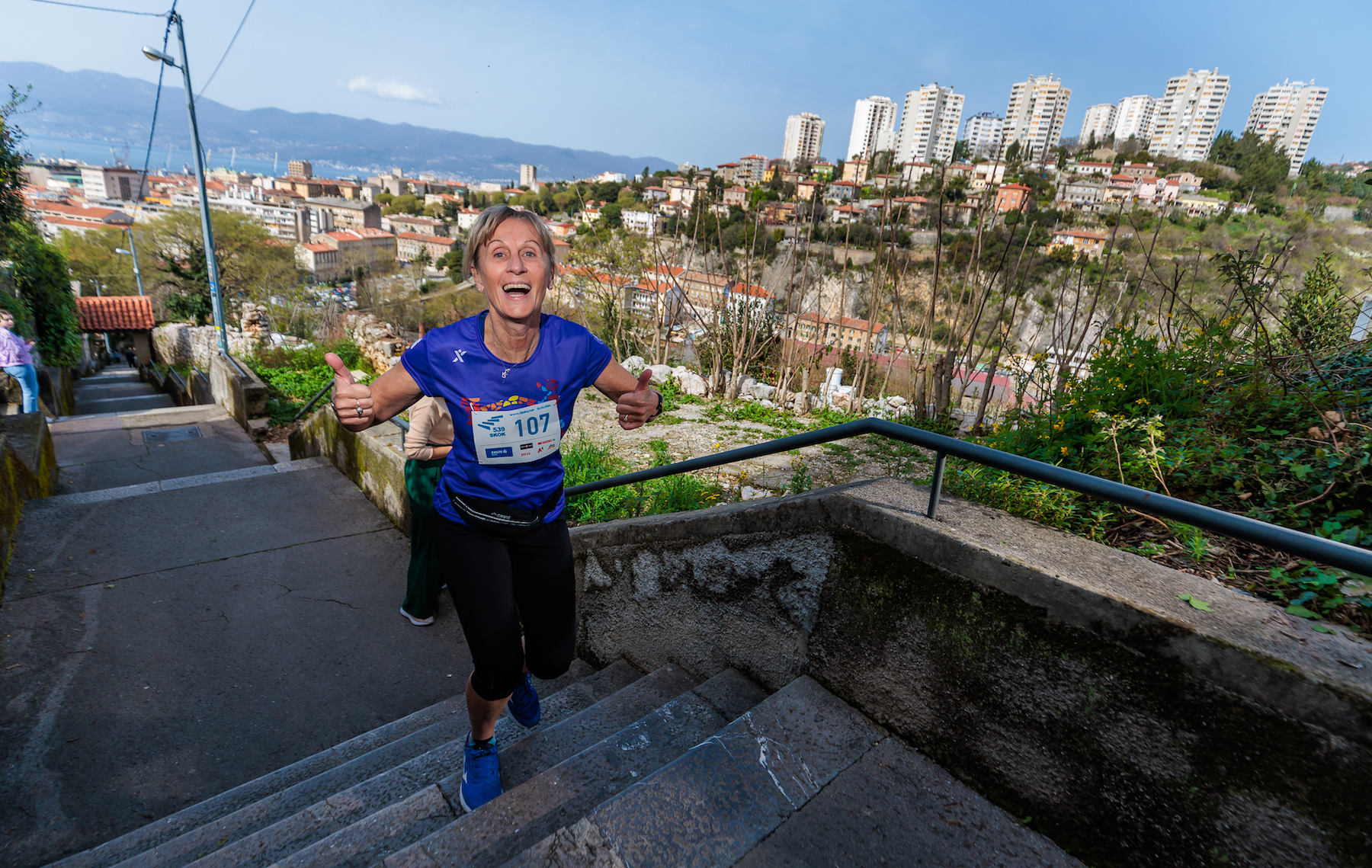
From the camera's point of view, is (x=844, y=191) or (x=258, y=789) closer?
(x=258, y=789)

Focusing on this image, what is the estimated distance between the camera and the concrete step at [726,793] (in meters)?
1.50

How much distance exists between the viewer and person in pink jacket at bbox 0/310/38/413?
668cm

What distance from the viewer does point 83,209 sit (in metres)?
83.9

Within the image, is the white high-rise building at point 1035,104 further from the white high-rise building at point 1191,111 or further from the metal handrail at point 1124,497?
the metal handrail at point 1124,497

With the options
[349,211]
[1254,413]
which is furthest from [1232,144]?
[349,211]

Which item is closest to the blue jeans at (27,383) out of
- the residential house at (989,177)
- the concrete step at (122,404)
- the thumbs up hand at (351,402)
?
the concrete step at (122,404)

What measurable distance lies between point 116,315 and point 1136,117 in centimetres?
13500

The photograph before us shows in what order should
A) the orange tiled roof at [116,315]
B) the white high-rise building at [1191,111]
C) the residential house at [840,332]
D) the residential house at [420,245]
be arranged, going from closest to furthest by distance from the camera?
the residential house at [840,332], the orange tiled roof at [116,315], the residential house at [420,245], the white high-rise building at [1191,111]

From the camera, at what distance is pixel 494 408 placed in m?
1.81

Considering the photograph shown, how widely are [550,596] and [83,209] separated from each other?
383 feet

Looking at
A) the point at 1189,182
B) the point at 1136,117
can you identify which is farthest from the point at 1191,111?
the point at 1189,182

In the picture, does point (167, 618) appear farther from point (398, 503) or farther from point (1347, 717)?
point (1347, 717)

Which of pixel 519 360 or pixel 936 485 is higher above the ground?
pixel 519 360

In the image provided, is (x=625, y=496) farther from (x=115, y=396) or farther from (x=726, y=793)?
(x=115, y=396)
